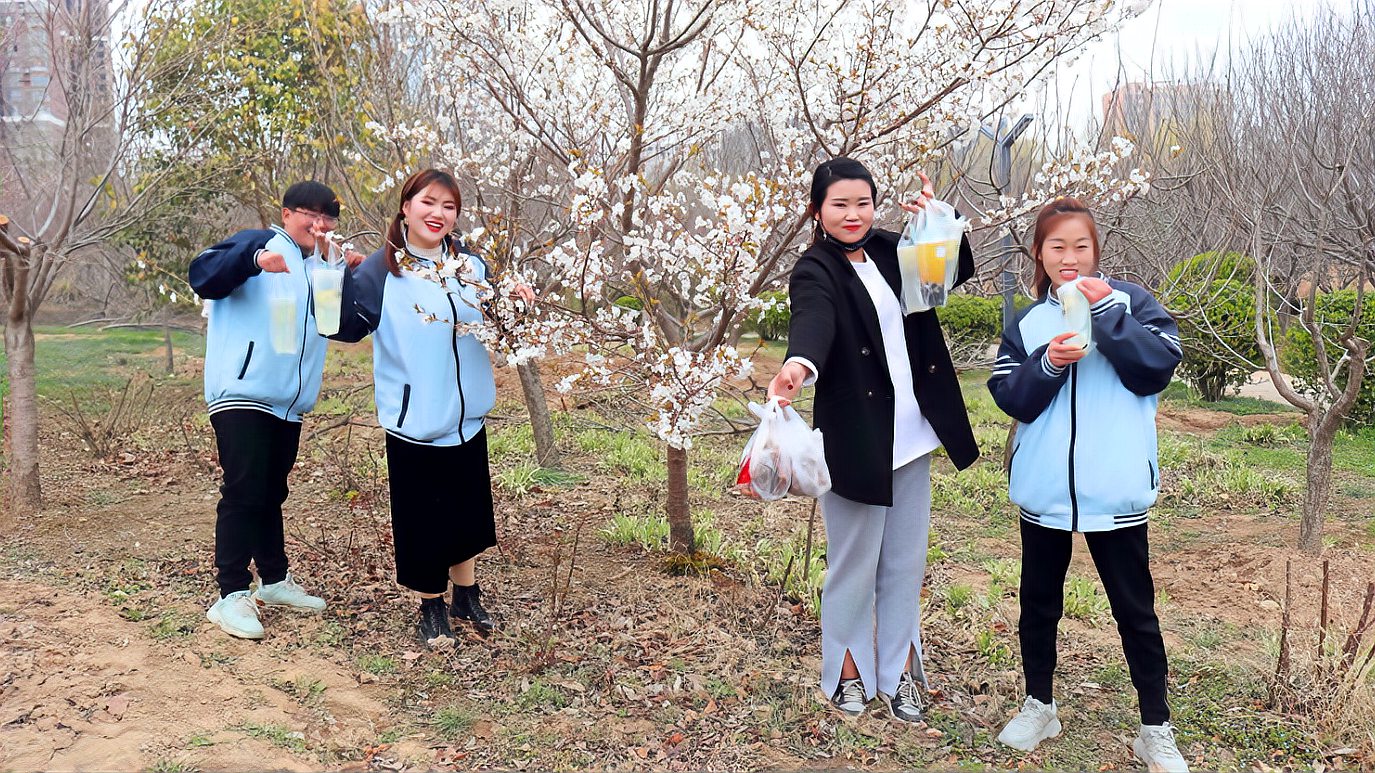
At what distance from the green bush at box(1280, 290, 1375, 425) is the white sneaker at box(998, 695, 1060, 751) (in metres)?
6.58

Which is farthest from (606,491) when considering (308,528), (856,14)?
(856,14)

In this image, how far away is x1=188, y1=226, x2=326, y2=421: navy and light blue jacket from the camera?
3.40 meters

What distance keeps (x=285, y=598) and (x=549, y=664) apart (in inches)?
47.9

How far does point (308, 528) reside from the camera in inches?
203

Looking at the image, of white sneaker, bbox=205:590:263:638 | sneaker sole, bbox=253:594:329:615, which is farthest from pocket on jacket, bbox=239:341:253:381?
sneaker sole, bbox=253:594:329:615

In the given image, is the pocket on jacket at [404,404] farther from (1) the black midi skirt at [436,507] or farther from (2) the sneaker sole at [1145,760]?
(2) the sneaker sole at [1145,760]

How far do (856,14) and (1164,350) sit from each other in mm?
2890

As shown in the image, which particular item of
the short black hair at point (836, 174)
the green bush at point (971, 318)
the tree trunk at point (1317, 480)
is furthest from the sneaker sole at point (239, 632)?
the green bush at point (971, 318)

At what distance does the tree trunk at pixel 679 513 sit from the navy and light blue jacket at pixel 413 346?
121 cm

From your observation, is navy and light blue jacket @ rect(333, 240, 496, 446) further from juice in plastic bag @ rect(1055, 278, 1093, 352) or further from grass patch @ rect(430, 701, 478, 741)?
juice in plastic bag @ rect(1055, 278, 1093, 352)

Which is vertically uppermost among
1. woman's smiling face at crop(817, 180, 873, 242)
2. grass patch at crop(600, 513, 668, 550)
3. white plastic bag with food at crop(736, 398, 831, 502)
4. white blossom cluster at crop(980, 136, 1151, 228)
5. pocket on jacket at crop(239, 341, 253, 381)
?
white blossom cluster at crop(980, 136, 1151, 228)

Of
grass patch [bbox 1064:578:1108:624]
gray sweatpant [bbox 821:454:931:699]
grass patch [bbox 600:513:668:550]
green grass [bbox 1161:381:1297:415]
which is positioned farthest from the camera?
green grass [bbox 1161:381:1297:415]

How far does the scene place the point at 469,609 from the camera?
363 centimetres

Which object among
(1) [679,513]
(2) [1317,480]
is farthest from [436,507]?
(2) [1317,480]
